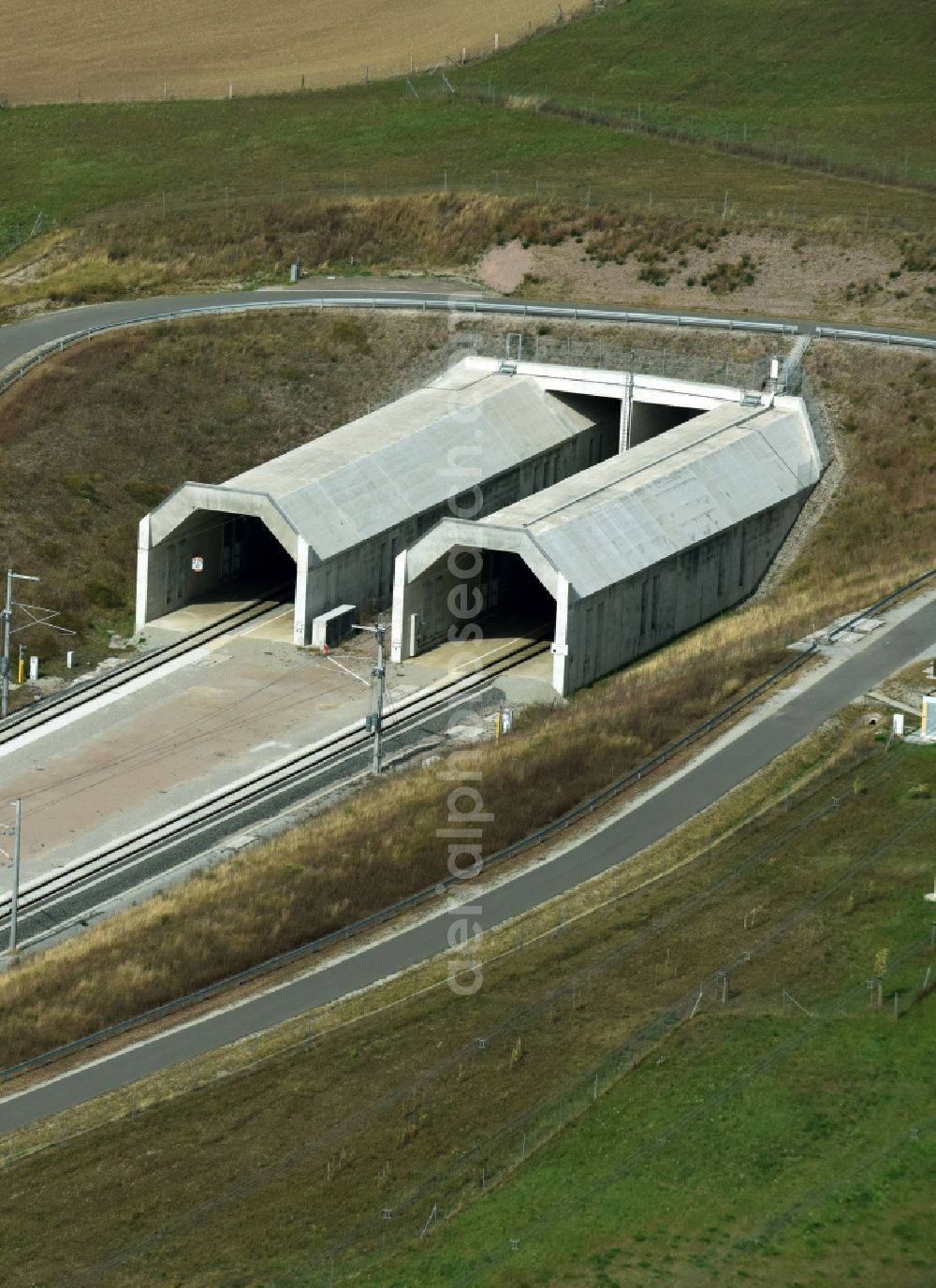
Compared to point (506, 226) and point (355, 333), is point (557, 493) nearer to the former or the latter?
point (355, 333)

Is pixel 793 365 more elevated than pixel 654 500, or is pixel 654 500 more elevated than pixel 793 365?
pixel 793 365

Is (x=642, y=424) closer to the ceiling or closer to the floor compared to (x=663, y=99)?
closer to the floor

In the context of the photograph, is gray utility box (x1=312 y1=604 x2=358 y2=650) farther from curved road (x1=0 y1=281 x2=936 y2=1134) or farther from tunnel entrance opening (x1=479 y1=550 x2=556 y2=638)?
curved road (x1=0 y1=281 x2=936 y2=1134)

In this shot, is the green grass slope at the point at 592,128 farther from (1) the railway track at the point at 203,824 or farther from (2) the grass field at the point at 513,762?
(1) the railway track at the point at 203,824

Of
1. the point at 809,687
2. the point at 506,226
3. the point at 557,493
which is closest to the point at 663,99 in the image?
the point at 506,226

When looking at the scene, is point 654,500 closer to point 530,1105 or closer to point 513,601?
point 513,601

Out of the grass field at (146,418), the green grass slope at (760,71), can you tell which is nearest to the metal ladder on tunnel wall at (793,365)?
the grass field at (146,418)

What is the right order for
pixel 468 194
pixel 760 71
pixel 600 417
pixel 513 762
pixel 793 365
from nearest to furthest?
pixel 513 762 → pixel 793 365 → pixel 600 417 → pixel 468 194 → pixel 760 71

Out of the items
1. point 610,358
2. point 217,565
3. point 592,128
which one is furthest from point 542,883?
point 592,128
